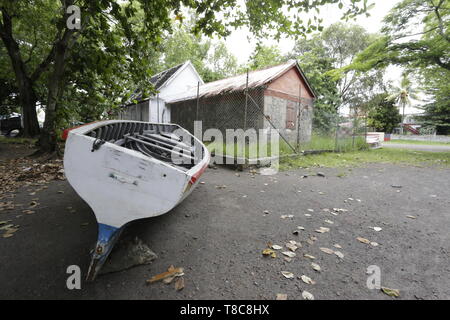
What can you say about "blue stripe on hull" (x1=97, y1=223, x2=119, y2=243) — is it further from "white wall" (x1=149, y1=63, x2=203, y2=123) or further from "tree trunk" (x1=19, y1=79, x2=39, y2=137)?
"white wall" (x1=149, y1=63, x2=203, y2=123)

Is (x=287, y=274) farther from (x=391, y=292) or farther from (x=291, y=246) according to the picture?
(x=391, y=292)

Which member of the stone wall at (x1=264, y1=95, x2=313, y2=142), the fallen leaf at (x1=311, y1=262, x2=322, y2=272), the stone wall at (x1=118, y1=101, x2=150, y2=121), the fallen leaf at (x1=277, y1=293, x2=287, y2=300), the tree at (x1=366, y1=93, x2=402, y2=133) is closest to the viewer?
the fallen leaf at (x1=277, y1=293, x2=287, y2=300)

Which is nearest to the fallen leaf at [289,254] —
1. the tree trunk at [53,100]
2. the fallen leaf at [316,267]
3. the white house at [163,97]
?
the fallen leaf at [316,267]

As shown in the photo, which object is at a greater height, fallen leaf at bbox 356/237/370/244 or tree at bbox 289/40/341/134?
tree at bbox 289/40/341/134

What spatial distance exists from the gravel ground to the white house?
13.0 metres

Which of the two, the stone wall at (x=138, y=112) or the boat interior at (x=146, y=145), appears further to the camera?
the stone wall at (x=138, y=112)

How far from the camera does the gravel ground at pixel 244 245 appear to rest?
1.82m

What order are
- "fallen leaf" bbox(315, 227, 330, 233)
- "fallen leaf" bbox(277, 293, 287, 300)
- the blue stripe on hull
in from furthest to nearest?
"fallen leaf" bbox(315, 227, 330, 233)
the blue stripe on hull
"fallen leaf" bbox(277, 293, 287, 300)

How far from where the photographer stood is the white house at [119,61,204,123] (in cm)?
1663

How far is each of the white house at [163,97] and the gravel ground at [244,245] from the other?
42.6 feet

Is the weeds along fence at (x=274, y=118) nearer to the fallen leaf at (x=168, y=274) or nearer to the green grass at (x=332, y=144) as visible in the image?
the green grass at (x=332, y=144)

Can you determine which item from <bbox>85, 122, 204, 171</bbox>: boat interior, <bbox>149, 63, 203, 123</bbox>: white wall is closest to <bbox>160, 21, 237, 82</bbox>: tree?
<bbox>149, 63, 203, 123</bbox>: white wall
